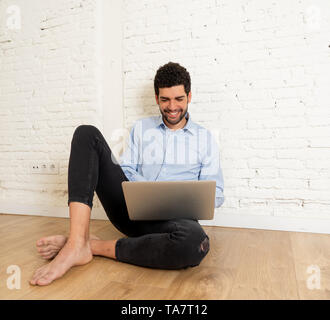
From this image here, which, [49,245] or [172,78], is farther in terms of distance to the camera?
[172,78]

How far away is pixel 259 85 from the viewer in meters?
2.00

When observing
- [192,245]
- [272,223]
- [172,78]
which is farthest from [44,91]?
[272,223]

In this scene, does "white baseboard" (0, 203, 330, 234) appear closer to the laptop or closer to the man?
the man

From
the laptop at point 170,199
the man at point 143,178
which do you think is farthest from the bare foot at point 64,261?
the laptop at point 170,199

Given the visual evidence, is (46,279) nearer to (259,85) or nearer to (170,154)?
(170,154)

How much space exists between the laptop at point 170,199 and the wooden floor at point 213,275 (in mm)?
243

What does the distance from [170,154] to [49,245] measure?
811 millimetres

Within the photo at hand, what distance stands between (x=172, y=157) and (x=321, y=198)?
1.02 meters

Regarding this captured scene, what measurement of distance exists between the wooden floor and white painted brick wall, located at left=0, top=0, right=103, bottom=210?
85 centimetres

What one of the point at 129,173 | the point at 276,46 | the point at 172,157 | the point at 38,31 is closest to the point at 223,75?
the point at 276,46

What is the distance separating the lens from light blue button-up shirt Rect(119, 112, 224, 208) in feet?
5.72

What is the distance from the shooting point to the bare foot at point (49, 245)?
135 centimetres

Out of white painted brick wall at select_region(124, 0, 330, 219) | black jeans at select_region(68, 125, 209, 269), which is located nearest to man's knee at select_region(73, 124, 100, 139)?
black jeans at select_region(68, 125, 209, 269)

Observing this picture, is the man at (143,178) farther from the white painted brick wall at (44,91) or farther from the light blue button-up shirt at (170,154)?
the white painted brick wall at (44,91)
